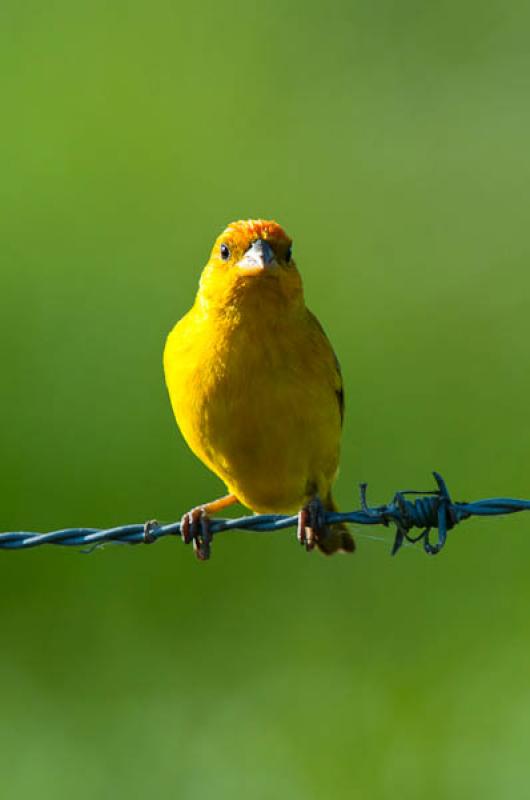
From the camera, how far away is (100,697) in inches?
375

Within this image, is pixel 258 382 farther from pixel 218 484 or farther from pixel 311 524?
pixel 218 484

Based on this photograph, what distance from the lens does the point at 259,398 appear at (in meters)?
6.93

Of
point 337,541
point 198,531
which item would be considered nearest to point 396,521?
point 198,531

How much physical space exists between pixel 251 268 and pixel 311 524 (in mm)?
1076

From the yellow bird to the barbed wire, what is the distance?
31.9 inches

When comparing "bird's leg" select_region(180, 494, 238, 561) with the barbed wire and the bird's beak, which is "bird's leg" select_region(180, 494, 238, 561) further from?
the barbed wire

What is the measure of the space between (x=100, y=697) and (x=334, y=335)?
313 centimetres

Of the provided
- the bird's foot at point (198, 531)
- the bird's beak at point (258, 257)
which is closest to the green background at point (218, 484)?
the bird's foot at point (198, 531)

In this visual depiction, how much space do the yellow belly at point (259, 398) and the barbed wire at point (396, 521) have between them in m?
0.95

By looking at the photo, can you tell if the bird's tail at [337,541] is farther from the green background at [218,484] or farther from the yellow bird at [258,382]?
the green background at [218,484]

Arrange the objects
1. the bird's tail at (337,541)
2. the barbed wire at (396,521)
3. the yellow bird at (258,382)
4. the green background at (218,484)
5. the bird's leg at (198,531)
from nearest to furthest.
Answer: the barbed wire at (396,521), the yellow bird at (258,382), the bird's leg at (198,531), the bird's tail at (337,541), the green background at (218,484)

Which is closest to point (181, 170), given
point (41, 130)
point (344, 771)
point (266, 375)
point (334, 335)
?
point (41, 130)

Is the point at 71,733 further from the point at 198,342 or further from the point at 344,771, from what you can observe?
the point at 198,342

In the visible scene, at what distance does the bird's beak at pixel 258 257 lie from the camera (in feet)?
23.5
